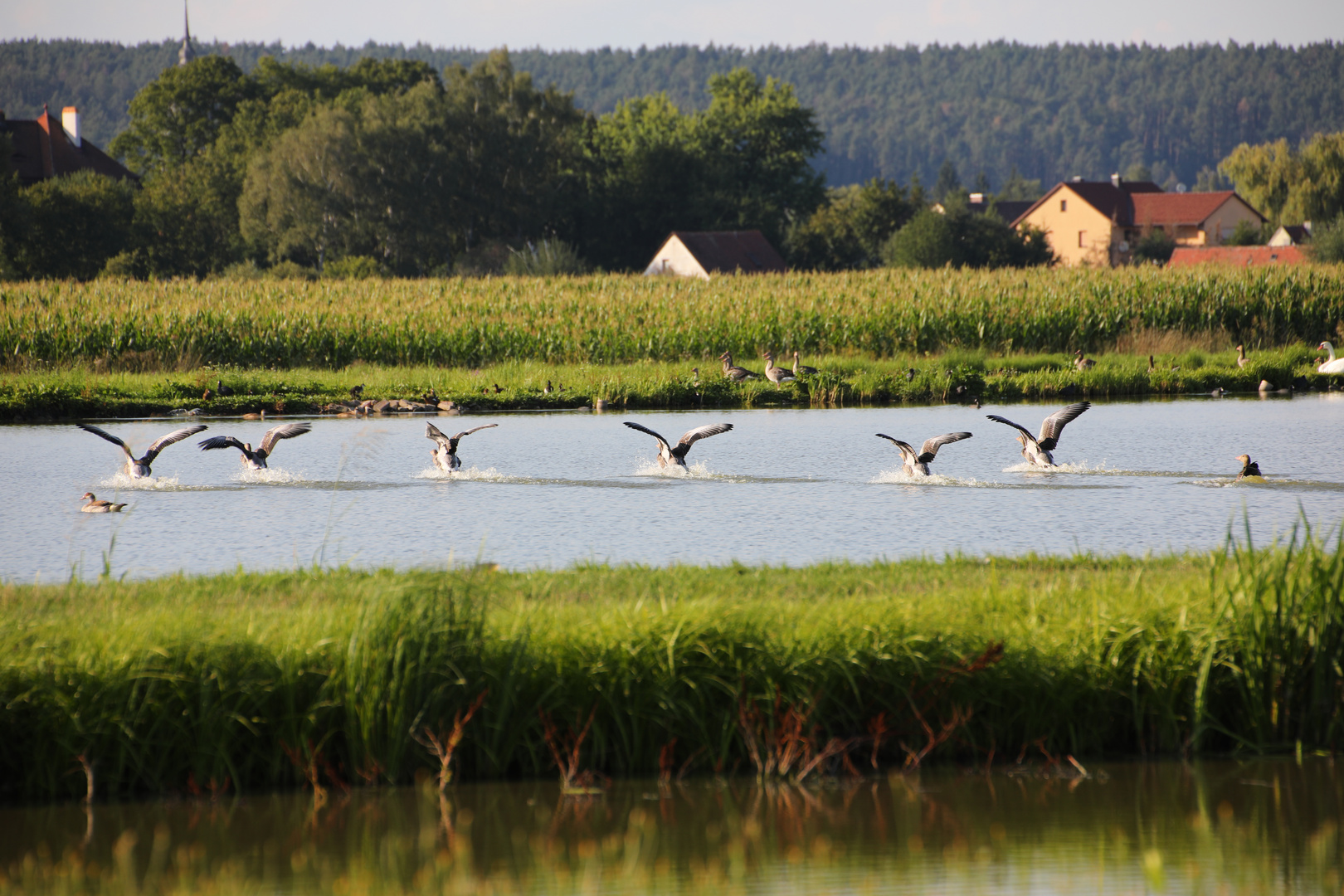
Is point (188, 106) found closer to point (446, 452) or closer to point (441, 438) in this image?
point (441, 438)

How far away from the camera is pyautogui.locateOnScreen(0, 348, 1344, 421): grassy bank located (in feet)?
82.1

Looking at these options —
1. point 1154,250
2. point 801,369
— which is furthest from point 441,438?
point 1154,250

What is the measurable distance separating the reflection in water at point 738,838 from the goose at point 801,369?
792 inches

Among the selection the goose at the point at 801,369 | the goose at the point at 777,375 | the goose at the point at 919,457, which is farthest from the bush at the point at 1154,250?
the goose at the point at 919,457

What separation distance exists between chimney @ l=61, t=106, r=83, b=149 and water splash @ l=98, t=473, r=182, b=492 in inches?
2989

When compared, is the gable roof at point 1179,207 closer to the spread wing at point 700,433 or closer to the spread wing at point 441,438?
the spread wing at point 700,433

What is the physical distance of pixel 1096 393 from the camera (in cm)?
2780

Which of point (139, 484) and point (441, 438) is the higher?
point (441, 438)

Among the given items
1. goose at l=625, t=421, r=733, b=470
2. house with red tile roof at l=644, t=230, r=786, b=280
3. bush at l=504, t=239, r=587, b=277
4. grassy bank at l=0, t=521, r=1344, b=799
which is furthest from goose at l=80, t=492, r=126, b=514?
house with red tile roof at l=644, t=230, r=786, b=280

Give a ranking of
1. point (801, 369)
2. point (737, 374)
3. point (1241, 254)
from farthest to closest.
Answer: point (1241, 254), point (801, 369), point (737, 374)

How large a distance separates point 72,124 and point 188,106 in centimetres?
799

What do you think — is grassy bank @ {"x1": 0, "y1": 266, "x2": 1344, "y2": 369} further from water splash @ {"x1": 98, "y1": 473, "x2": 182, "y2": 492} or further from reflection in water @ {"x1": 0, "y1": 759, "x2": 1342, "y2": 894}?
reflection in water @ {"x1": 0, "y1": 759, "x2": 1342, "y2": 894}

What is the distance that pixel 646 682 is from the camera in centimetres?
728

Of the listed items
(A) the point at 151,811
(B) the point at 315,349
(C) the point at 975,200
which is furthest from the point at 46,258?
(C) the point at 975,200
